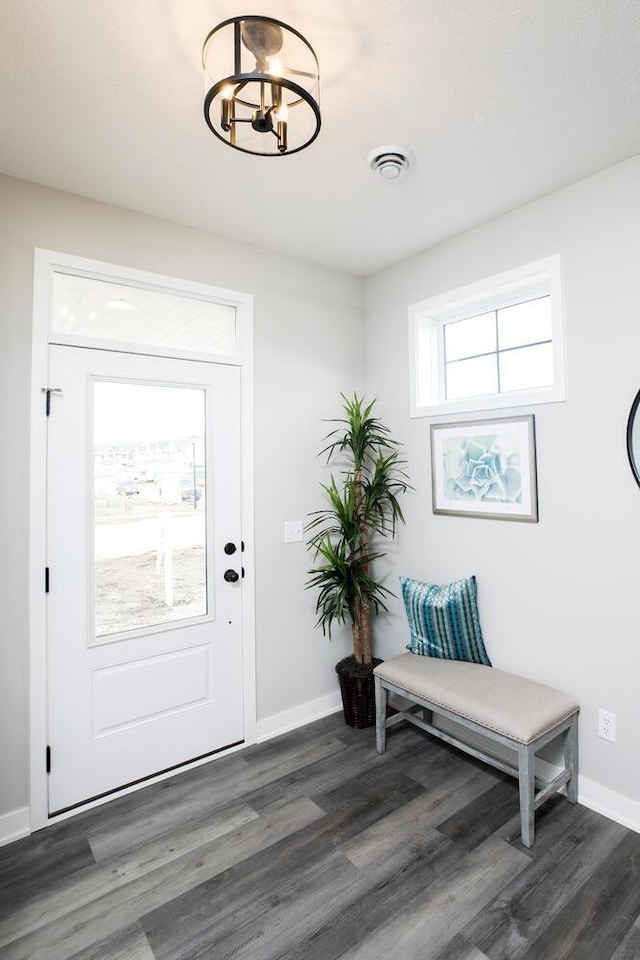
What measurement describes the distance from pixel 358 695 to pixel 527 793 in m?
1.08

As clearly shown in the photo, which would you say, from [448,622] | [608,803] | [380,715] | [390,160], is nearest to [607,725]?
[608,803]

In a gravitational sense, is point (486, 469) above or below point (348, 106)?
below

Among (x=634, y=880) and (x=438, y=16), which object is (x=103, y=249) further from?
(x=634, y=880)

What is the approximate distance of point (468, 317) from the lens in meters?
2.81

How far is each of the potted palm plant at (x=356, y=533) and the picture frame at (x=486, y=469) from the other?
0.32 m

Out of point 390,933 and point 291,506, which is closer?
point 390,933

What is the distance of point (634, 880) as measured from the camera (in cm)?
177

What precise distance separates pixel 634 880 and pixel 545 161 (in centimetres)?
275

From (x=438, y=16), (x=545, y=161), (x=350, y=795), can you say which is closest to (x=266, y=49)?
(x=438, y=16)

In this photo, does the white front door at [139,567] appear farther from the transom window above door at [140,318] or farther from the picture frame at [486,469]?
the picture frame at [486,469]

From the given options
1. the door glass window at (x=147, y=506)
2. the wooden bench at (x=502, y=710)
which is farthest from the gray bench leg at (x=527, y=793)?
the door glass window at (x=147, y=506)

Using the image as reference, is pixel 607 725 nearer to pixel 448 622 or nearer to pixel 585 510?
pixel 448 622

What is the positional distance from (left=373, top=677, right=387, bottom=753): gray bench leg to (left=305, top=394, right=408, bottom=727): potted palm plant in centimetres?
20

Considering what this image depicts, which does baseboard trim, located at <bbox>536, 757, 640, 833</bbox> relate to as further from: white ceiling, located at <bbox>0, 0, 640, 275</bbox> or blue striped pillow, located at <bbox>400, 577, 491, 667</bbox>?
white ceiling, located at <bbox>0, 0, 640, 275</bbox>
